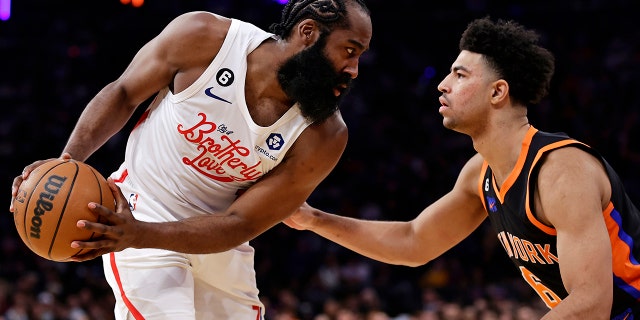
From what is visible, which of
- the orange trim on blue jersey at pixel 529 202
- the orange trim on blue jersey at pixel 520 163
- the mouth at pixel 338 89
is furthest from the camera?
the mouth at pixel 338 89

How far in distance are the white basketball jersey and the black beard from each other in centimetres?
8

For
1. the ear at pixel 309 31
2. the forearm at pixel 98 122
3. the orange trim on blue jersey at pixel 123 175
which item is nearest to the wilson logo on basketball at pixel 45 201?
the forearm at pixel 98 122

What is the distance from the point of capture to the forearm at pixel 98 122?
3.89 m

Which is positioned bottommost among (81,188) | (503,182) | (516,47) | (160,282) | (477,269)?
(477,269)

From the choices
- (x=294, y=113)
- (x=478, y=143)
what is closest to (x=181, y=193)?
(x=294, y=113)

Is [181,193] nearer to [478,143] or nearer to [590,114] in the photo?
[478,143]

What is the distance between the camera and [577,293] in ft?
10.5

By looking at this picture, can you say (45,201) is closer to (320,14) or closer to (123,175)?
(123,175)

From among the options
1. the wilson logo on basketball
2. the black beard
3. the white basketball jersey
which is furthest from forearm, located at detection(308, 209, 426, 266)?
the wilson logo on basketball

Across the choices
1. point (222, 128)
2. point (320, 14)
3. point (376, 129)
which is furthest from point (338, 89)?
point (376, 129)

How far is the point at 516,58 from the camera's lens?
3820mm

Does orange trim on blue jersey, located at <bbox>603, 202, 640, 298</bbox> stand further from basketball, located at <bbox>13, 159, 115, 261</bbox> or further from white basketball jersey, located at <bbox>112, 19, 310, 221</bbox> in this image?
basketball, located at <bbox>13, 159, 115, 261</bbox>

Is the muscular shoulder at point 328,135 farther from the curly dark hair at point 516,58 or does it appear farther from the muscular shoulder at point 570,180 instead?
the muscular shoulder at point 570,180

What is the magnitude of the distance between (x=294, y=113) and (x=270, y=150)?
8.8 inches
